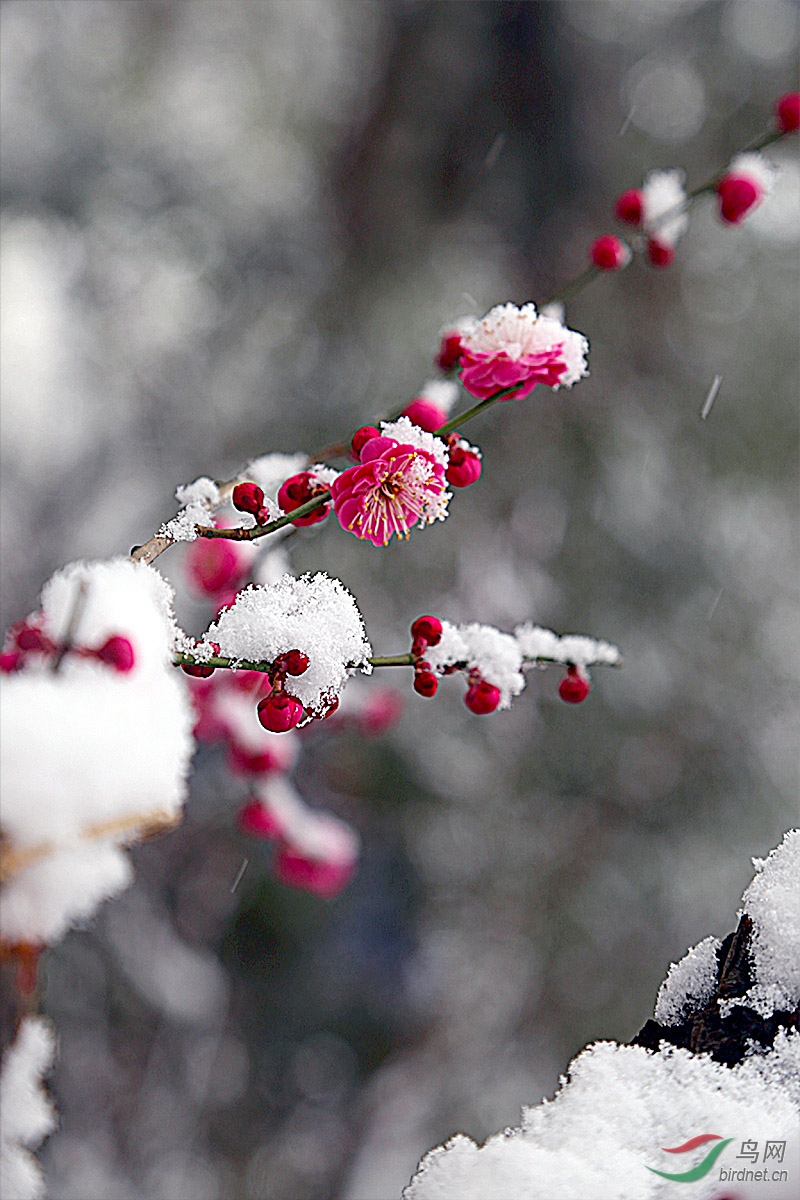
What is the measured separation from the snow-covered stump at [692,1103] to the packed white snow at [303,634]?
246 mm

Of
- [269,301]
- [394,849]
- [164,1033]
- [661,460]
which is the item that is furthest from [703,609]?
[164,1033]

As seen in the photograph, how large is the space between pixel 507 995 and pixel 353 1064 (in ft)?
1.37

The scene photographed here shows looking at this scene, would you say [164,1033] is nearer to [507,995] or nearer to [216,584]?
[507,995]

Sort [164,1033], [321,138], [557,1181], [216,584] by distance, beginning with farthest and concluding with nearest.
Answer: [321,138]
[164,1033]
[216,584]
[557,1181]

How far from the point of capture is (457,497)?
2.06 meters

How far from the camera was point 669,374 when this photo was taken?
2117 millimetres

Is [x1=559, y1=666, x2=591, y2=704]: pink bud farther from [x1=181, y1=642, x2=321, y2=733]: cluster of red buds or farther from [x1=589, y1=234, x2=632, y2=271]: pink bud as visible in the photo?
[x1=589, y1=234, x2=632, y2=271]: pink bud

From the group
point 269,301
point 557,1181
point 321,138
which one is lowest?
point 557,1181

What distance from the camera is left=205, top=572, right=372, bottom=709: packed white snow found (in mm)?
477

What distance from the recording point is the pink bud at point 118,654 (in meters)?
0.35

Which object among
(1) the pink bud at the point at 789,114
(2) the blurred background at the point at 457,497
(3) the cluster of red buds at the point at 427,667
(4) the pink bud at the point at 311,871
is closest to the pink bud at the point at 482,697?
(3) the cluster of red buds at the point at 427,667

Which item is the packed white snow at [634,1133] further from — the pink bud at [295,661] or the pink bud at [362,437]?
the pink bud at [362,437]

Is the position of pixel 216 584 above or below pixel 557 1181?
above

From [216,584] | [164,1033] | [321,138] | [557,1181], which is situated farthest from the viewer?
[321,138]
